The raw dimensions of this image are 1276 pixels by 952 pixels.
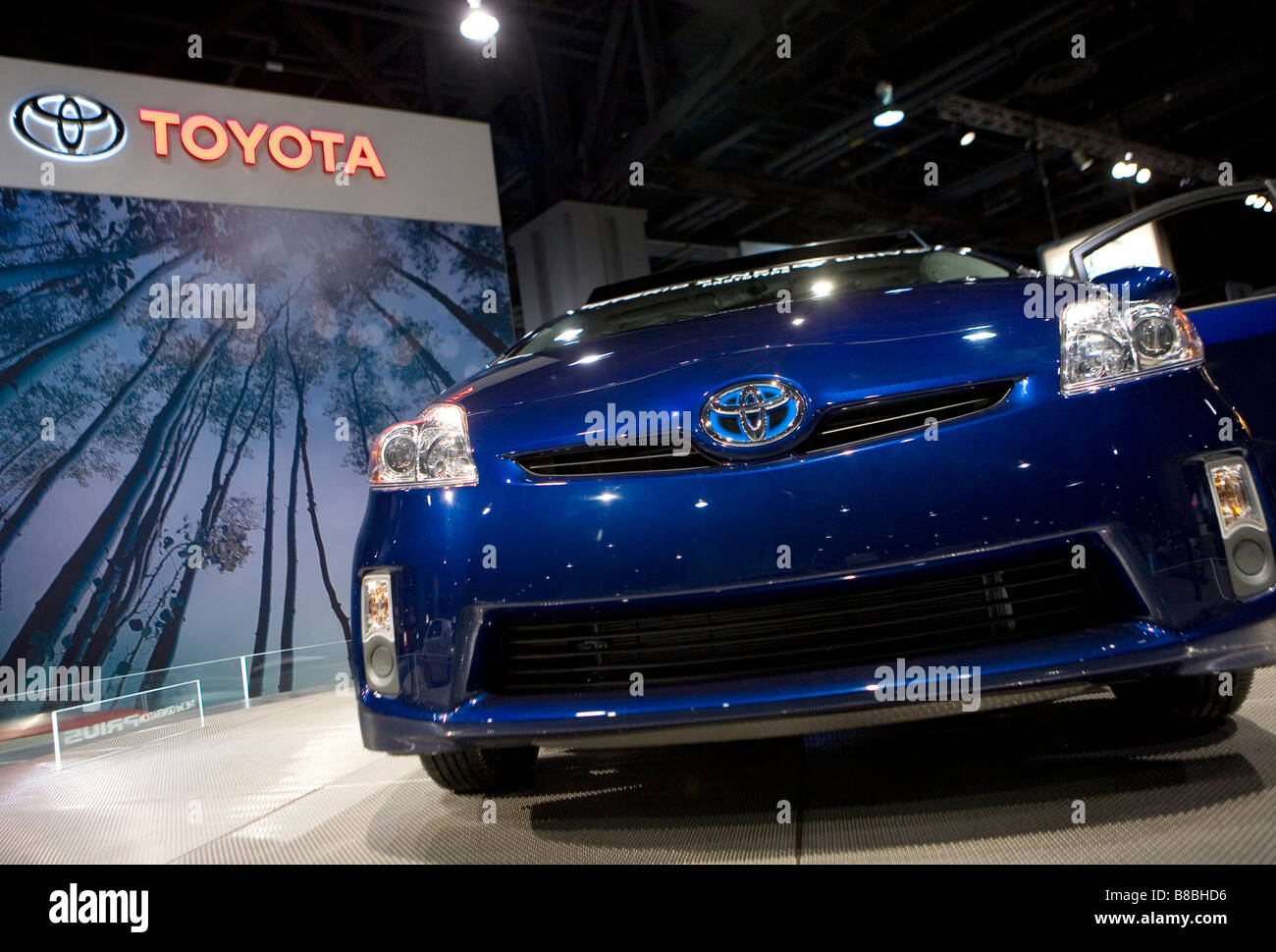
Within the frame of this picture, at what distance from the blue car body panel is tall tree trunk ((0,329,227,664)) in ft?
15.5

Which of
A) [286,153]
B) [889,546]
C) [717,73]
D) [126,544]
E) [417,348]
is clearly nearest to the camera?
[889,546]

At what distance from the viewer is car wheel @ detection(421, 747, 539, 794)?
1851 millimetres

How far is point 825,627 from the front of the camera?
1.41 metres

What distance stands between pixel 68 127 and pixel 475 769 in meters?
5.74

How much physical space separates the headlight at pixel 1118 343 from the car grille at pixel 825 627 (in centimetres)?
29

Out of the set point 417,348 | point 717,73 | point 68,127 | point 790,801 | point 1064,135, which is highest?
point 1064,135

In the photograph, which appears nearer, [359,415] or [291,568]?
[291,568]

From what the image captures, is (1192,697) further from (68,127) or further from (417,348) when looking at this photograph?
(68,127)

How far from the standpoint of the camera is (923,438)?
1.38 metres

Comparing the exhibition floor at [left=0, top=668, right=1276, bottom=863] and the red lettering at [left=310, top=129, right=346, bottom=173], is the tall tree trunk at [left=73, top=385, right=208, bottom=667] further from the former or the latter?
the exhibition floor at [left=0, top=668, right=1276, bottom=863]

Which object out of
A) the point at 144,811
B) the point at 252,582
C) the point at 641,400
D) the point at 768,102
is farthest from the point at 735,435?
the point at 768,102

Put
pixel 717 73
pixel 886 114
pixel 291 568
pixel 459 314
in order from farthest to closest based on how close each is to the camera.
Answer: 1. pixel 886 114
2. pixel 717 73
3. pixel 459 314
4. pixel 291 568

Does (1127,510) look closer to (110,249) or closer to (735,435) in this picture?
(735,435)

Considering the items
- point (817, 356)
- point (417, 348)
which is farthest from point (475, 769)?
point (417, 348)
